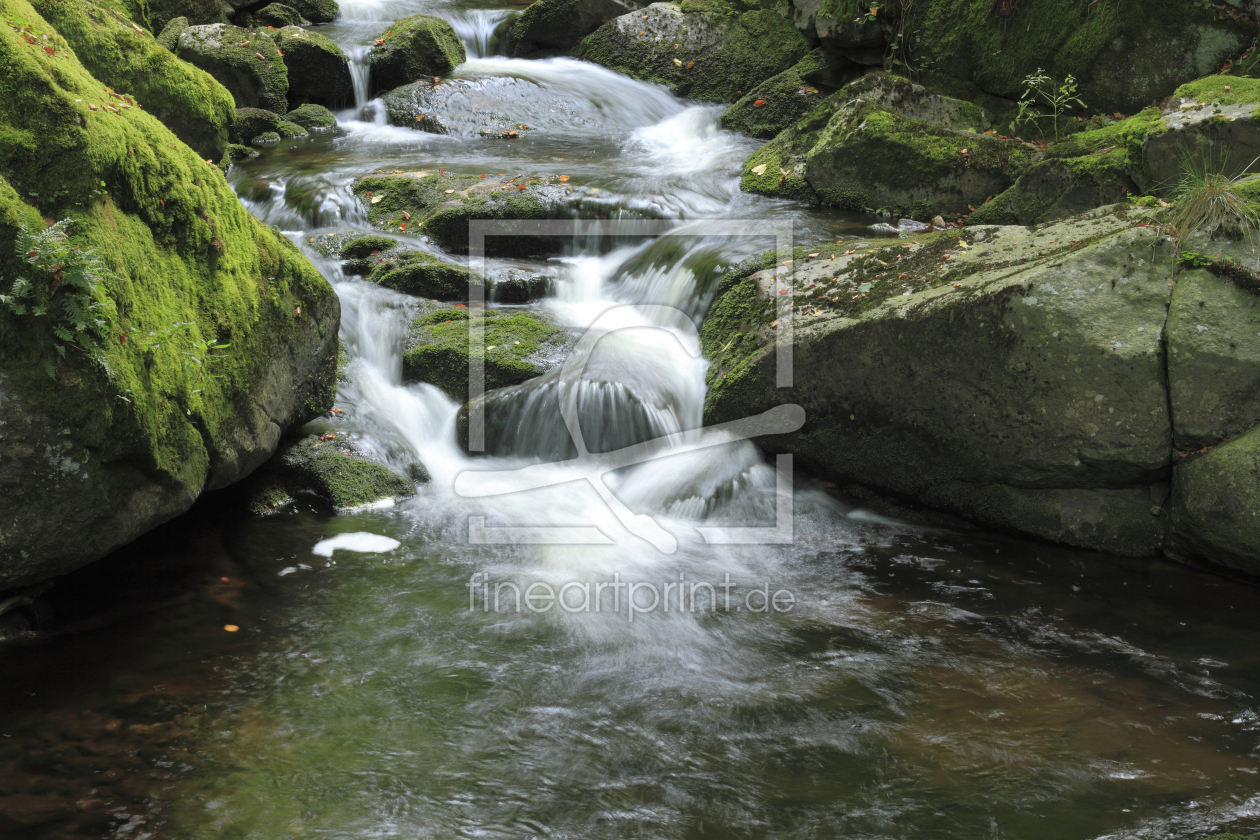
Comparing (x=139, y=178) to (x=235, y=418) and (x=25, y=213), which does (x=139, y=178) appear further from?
(x=235, y=418)

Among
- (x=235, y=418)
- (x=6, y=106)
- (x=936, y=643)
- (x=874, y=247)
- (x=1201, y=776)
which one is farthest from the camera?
(x=874, y=247)

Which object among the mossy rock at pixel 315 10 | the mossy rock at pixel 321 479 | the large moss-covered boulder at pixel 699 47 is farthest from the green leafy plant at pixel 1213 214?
the mossy rock at pixel 315 10

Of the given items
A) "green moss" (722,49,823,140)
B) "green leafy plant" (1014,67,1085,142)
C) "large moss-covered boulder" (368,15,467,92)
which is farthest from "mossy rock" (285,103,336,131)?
"green leafy plant" (1014,67,1085,142)

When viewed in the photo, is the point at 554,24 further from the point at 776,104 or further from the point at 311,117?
the point at 776,104

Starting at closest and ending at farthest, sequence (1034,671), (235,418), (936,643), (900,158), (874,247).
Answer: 1. (1034,671)
2. (936,643)
3. (235,418)
4. (874,247)
5. (900,158)

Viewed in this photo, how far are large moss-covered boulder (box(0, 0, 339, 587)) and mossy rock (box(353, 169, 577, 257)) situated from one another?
363cm

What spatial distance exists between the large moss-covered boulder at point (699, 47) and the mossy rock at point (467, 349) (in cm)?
840

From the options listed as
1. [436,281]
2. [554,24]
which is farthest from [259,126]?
[436,281]

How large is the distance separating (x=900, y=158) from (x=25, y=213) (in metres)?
7.75

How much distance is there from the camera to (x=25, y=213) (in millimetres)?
3383

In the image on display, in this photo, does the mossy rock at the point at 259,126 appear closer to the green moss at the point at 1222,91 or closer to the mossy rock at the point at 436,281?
the mossy rock at the point at 436,281

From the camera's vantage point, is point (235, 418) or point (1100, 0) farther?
point (1100, 0)

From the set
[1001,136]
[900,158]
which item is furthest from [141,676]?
[1001,136]

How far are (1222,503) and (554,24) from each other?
553 inches
